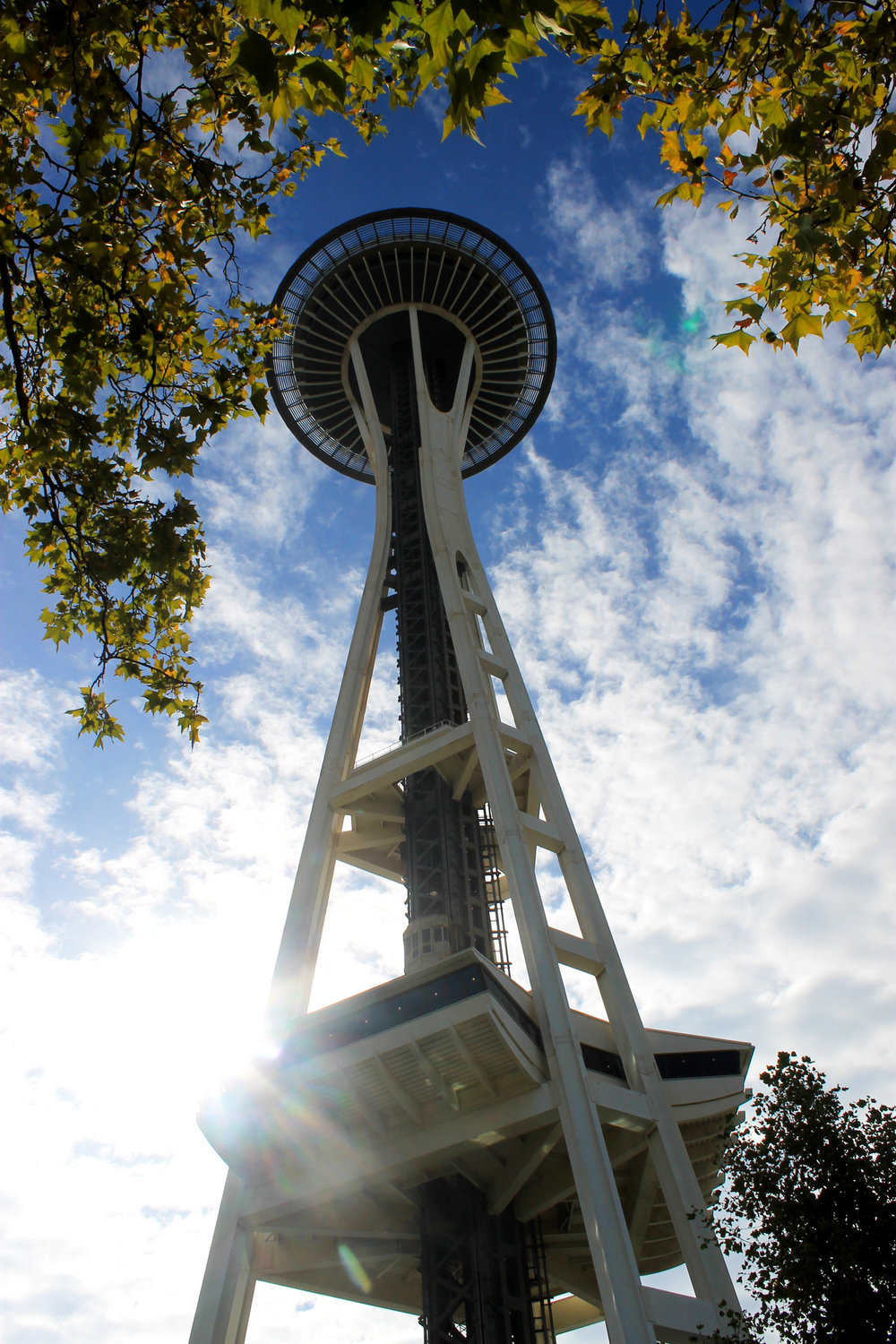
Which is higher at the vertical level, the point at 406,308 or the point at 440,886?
the point at 406,308

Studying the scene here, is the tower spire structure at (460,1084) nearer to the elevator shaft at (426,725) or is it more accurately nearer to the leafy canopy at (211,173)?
the elevator shaft at (426,725)

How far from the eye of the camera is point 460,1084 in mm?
17906

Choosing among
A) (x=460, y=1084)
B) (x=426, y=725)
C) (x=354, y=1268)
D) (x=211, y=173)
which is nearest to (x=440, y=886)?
(x=426, y=725)

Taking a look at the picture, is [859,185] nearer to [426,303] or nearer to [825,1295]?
[825,1295]

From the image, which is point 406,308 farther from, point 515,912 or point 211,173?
point 211,173

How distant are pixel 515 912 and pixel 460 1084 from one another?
12.5 feet

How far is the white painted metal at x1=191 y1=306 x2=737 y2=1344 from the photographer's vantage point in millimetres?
16047

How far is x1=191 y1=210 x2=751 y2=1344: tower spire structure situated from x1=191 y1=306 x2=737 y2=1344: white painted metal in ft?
0.19

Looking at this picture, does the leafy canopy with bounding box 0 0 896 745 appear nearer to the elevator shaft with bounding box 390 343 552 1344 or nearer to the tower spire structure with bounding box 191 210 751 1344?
the tower spire structure with bounding box 191 210 751 1344

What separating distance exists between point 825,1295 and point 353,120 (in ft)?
52.8

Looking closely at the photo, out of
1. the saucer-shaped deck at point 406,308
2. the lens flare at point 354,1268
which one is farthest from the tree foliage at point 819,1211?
the saucer-shaped deck at point 406,308

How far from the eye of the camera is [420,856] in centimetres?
2639

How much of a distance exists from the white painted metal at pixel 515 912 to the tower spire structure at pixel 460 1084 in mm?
57

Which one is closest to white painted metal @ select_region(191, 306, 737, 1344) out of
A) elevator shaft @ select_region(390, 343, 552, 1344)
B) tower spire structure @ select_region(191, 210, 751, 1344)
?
tower spire structure @ select_region(191, 210, 751, 1344)
